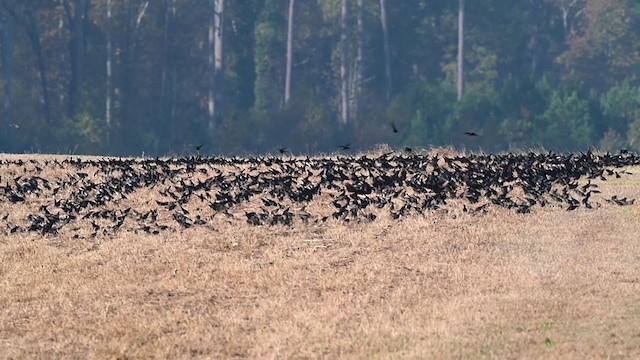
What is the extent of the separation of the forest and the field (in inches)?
1683

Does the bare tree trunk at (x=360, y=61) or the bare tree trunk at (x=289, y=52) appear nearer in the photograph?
the bare tree trunk at (x=360, y=61)

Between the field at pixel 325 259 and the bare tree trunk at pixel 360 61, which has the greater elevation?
the bare tree trunk at pixel 360 61

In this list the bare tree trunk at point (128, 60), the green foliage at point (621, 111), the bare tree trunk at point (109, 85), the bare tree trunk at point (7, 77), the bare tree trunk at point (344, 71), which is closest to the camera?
the bare tree trunk at point (7, 77)

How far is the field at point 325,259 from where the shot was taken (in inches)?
564

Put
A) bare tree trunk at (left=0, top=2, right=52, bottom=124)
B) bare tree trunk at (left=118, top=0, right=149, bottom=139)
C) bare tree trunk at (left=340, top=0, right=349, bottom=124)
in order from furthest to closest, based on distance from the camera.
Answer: bare tree trunk at (left=340, top=0, right=349, bottom=124), bare tree trunk at (left=118, top=0, right=149, bottom=139), bare tree trunk at (left=0, top=2, right=52, bottom=124)

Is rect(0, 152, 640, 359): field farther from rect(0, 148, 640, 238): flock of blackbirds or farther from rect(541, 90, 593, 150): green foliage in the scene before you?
rect(541, 90, 593, 150): green foliage

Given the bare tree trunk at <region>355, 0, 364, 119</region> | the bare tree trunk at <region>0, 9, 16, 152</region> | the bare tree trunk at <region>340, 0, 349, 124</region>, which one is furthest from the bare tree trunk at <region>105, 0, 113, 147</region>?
the bare tree trunk at <region>355, 0, 364, 119</region>

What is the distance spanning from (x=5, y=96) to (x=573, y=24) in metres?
40.5

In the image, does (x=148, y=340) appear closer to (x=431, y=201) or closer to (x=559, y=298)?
(x=559, y=298)

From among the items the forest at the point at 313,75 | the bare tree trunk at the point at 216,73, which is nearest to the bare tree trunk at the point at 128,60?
the forest at the point at 313,75

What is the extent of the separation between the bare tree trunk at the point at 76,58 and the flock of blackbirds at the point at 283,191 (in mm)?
47796

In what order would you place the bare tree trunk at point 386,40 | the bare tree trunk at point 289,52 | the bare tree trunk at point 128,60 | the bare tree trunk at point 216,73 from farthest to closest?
1. the bare tree trunk at point 386,40
2. the bare tree trunk at point 289,52
3. the bare tree trunk at point 128,60
4. the bare tree trunk at point 216,73

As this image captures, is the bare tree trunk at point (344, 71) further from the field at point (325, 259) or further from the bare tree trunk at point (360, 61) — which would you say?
the field at point (325, 259)

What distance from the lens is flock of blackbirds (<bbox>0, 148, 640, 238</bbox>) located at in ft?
72.7
